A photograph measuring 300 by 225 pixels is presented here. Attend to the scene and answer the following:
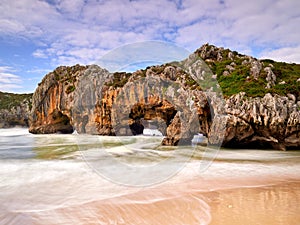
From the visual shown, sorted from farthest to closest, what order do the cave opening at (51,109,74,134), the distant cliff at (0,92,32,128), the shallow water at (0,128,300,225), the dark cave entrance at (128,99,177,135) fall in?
the distant cliff at (0,92,32,128) → the cave opening at (51,109,74,134) → the dark cave entrance at (128,99,177,135) → the shallow water at (0,128,300,225)

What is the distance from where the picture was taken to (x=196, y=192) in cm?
582

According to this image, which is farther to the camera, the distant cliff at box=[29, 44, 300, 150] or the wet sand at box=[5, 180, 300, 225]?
the distant cliff at box=[29, 44, 300, 150]

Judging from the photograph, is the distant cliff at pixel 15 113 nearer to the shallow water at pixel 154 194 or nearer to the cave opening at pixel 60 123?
the cave opening at pixel 60 123

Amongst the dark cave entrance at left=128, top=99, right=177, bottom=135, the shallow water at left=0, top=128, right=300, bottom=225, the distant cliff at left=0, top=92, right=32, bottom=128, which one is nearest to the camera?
the shallow water at left=0, top=128, right=300, bottom=225

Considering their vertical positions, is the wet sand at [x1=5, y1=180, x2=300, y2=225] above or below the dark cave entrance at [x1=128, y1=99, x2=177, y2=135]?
below

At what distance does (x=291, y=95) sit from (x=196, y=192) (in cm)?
1158

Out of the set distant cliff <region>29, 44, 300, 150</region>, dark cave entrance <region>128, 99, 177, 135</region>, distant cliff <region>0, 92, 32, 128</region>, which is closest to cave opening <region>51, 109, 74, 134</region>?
distant cliff <region>29, 44, 300, 150</region>

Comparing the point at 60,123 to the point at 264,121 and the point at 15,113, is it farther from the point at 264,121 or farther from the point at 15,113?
the point at 264,121

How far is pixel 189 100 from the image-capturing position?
17.4m

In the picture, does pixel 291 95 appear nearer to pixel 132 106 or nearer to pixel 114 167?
pixel 114 167

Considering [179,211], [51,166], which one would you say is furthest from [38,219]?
[51,166]

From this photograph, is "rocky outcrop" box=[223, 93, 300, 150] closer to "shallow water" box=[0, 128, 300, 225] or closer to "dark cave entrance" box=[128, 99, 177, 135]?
"shallow water" box=[0, 128, 300, 225]

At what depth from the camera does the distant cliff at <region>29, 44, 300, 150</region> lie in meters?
13.4

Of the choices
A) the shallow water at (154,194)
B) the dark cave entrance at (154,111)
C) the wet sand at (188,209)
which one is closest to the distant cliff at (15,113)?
the dark cave entrance at (154,111)
